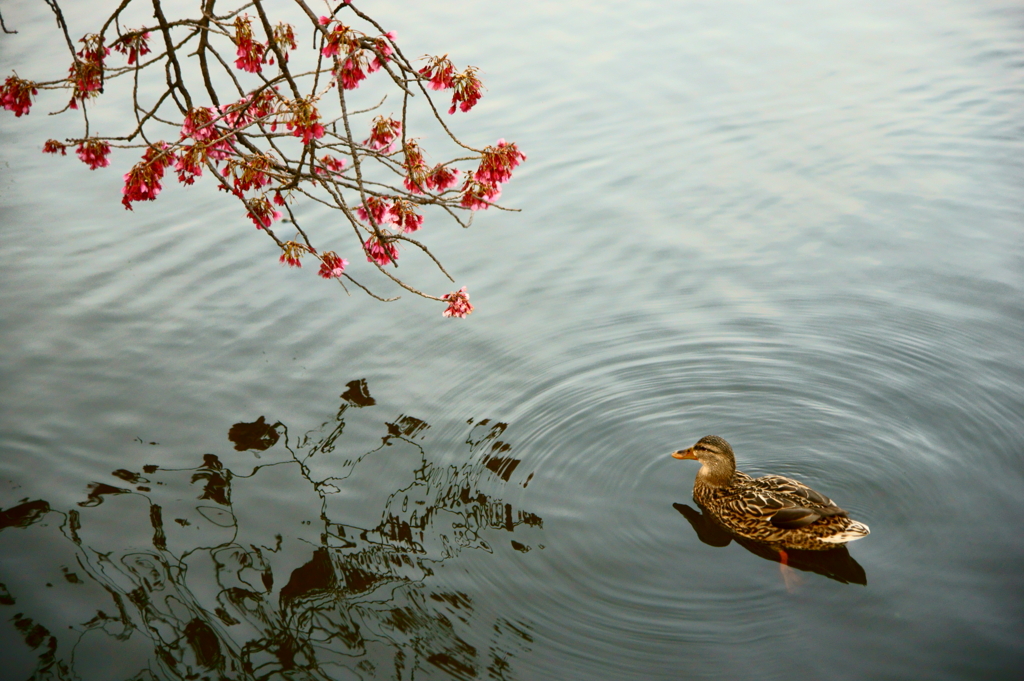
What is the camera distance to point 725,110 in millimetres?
11023

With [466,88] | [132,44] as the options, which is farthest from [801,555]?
[132,44]

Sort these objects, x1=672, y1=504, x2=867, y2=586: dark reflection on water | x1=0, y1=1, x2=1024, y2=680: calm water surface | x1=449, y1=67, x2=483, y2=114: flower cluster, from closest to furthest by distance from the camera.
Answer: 1. x1=449, y1=67, x2=483, y2=114: flower cluster
2. x1=0, y1=1, x2=1024, y2=680: calm water surface
3. x1=672, y1=504, x2=867, y2=586: dark reflection on water

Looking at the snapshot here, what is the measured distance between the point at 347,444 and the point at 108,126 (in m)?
6.90

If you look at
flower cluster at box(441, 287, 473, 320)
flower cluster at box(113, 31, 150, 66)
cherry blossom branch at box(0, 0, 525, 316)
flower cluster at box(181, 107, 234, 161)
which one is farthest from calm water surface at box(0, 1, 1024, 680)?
flower cluster at box(113, 31, 150, 66)

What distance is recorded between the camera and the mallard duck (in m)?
5.24

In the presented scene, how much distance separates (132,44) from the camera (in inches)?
215

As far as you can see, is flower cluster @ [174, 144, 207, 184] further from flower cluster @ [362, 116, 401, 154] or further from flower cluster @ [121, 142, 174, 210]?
flower cluster @ [362, 116, 401, 154]

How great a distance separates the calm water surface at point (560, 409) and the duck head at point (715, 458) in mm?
313

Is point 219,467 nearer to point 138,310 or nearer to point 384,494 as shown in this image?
point 384,494

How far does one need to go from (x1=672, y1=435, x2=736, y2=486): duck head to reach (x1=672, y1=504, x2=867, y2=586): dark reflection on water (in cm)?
29

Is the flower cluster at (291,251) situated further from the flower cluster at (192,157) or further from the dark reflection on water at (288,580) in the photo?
the dark reflection on water at (288,580)

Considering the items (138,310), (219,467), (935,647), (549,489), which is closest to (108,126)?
(138,310)

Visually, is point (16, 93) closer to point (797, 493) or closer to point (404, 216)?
point (404, 216)

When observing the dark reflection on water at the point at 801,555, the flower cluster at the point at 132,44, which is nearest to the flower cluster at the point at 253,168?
the flower cluster at the point at 132,44
